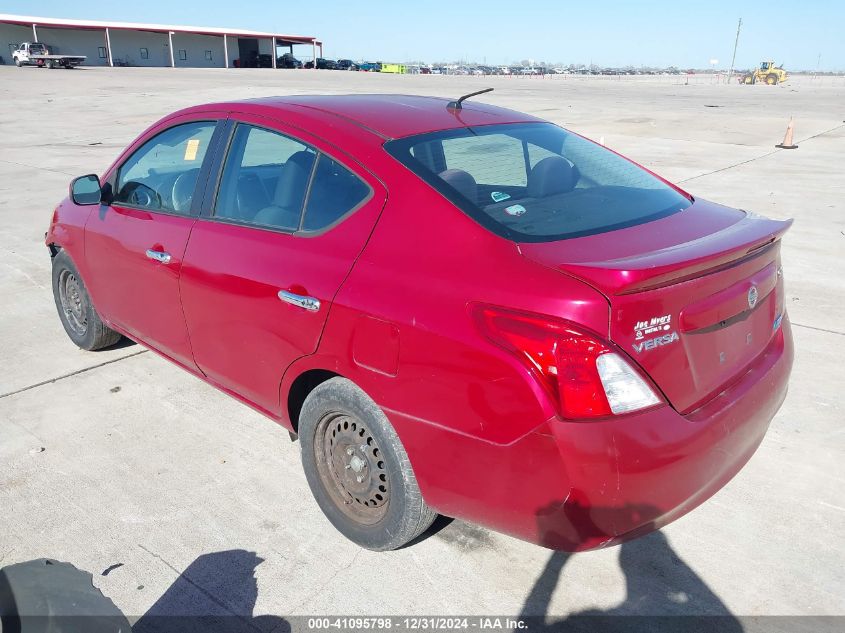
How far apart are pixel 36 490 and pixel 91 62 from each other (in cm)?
7202

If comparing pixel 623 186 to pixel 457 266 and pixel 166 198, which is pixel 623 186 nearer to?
pixel 457 266

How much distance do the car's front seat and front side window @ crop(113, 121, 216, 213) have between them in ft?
1.95

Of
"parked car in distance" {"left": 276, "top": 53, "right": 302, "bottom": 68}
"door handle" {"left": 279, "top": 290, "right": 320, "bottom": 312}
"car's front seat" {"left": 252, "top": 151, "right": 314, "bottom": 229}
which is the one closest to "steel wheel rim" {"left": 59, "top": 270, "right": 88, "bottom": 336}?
"car's front seat" {"left": 252, "top": 151, "right": 314, "bottom": 229}

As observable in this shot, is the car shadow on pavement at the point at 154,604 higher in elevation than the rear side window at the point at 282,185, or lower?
lower

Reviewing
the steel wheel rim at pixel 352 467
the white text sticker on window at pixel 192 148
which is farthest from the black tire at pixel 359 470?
the white text sticker on window at pixel 192 148

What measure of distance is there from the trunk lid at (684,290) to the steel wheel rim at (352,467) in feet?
3.25

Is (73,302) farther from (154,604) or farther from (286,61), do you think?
(286,61)

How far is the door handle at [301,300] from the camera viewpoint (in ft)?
8.80

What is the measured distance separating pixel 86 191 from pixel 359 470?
2.53m

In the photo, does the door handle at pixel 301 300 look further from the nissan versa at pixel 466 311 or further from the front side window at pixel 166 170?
the front side window at pixel 166 170

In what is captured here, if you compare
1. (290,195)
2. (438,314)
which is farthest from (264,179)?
(438,314)

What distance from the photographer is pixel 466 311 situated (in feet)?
7.32

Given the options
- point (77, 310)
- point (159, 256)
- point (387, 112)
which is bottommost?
point (77, 310)

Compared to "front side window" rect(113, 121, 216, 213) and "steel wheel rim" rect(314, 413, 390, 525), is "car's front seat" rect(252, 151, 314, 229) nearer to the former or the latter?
"front side window" rect(113, 121, 216, 213)
